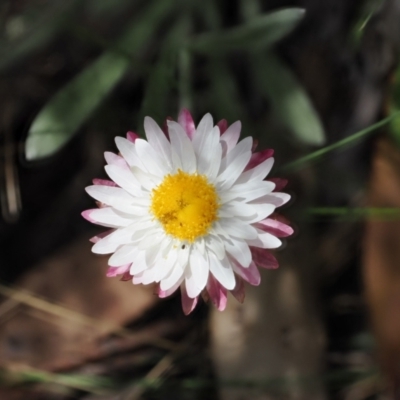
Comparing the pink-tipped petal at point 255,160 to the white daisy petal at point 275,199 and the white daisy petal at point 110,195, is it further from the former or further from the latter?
the white daisy petal at point 110,195

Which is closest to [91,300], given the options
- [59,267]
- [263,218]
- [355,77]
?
[59,267]

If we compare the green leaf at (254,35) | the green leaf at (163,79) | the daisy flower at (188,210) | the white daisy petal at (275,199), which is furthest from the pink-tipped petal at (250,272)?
the green leaf at (254,35)

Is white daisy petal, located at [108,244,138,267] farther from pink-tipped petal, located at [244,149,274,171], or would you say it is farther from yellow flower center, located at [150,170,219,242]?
pink-tipped petal, located at [244,149,274,171]

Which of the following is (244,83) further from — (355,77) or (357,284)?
(357,284)

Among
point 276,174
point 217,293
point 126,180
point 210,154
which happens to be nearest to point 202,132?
point 210,154

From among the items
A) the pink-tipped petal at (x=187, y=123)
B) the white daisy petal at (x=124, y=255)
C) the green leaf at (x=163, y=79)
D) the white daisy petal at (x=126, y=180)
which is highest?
the green leaf at (x=163, y=79)
